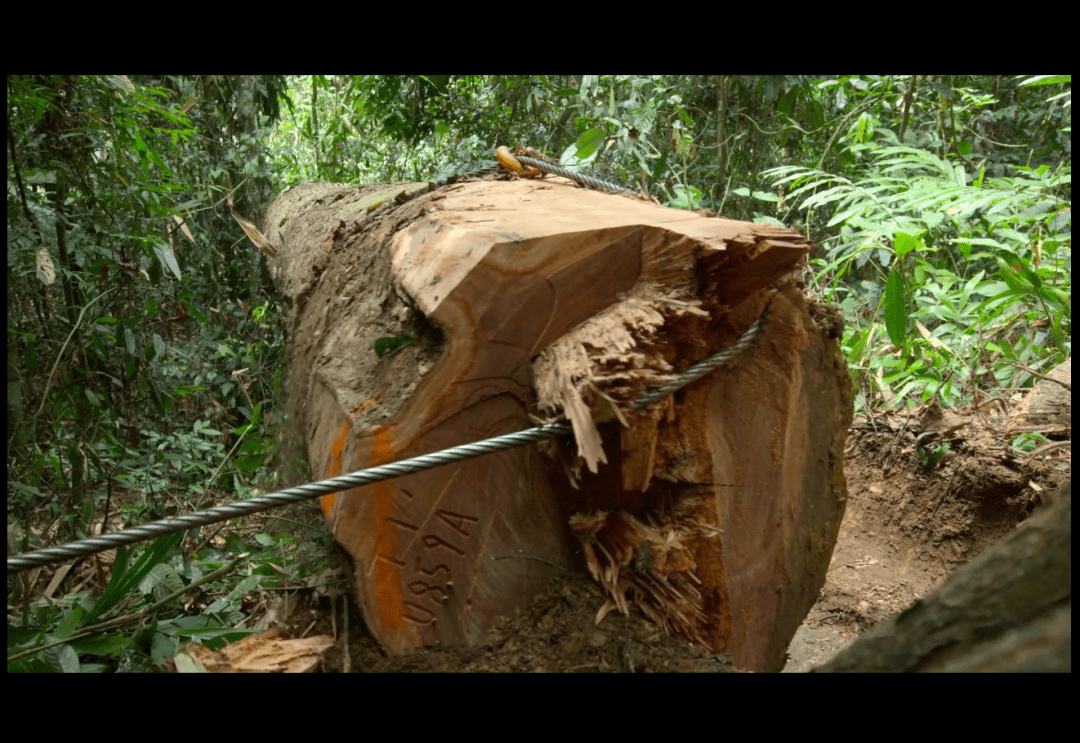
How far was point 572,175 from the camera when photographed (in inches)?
79.1

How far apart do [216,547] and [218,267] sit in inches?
93.5

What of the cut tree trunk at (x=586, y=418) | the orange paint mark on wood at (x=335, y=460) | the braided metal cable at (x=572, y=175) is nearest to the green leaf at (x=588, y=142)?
the braided metal cable at (x=572, y=175)

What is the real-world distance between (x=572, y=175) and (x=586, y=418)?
3.49 ft

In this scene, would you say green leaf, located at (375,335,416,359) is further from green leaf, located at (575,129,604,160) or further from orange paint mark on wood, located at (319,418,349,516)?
green leaf, located at (575,129,604,160)

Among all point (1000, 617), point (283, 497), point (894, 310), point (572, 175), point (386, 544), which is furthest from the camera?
point (894, 310)

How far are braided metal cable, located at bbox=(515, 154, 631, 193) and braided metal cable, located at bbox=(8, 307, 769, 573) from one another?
2.92 ft

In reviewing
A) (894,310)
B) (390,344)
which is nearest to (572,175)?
(390,344)

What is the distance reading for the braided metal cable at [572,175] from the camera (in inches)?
76.4

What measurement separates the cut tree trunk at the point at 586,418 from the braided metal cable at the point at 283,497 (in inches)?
2.7

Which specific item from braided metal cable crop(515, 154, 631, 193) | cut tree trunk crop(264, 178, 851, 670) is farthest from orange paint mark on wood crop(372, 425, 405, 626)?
braided metal cable crop(515, 154, 631, 193)

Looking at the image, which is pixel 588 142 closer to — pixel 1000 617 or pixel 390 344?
pixel 390 344

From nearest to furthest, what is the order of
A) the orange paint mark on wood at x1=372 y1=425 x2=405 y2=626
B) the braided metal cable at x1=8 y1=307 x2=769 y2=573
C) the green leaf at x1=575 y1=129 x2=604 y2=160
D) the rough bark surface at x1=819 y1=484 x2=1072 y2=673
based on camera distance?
the rough bark surface at x1=819 y1=484 x2=1072 y2=673
the braided metal cable at x1=8 y1=307 x2=769 y2=573
the orange paint mark on wood at x1=372 y1=425 x2=405 y2=626
the green leaf at x1=575 y1=129 x2=604 y2=160

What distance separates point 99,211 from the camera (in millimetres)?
2318

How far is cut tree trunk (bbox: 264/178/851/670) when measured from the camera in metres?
1.21
